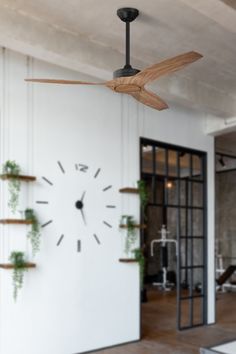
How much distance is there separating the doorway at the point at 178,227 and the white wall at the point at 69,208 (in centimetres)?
60

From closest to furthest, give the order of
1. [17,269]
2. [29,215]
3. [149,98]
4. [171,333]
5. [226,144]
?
[149,98] < [17,269] < [29,215] < [171,333] < [226,144]

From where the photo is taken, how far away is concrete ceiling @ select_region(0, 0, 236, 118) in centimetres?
370

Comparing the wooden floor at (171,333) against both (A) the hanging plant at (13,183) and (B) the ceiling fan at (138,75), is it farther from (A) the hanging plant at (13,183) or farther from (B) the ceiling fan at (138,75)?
(B) the ceiling fan at (138,75)

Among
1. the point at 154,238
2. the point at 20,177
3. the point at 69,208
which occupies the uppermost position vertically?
the point at 20,177

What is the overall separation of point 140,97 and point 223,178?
8097 millimetres

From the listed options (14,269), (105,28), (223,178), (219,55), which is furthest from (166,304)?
(105,28)

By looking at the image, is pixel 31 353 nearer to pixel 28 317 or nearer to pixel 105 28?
pixel 28 317

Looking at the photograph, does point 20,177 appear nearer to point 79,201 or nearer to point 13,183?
point 13,183

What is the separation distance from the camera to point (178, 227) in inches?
245

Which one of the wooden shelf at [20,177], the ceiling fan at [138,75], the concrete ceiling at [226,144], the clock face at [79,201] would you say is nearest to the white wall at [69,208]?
the clock face at [79,201]

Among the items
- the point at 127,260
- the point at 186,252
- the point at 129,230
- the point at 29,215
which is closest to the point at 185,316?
the point at 186,252

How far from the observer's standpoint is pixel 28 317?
15.1 ft

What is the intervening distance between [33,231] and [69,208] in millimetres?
592

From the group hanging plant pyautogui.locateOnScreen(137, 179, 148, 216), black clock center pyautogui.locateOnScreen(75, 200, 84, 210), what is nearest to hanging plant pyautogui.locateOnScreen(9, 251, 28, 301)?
black clock center pyautogui.locateOnScreen(75, 200, 84, 210)
